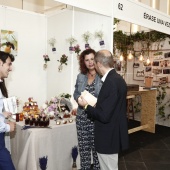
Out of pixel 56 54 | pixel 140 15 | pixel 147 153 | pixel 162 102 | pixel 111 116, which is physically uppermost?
pixel 140 15

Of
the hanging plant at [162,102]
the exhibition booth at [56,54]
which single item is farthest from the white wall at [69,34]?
the hanging plant at [162,102]

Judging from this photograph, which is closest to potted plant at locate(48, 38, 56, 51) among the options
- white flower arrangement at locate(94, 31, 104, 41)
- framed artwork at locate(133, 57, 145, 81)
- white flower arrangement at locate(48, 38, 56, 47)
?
white flower arrangement at locate(48, 38, 56, 47)

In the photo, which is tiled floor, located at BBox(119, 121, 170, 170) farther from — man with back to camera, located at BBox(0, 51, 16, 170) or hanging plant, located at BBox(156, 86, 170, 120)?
man with back to camera, located at BBox(0, 51, 16, 170)

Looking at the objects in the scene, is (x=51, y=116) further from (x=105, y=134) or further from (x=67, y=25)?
(x=67, y=25)

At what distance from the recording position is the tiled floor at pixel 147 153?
362 cm

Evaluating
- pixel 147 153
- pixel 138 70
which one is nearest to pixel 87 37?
pixel 147 153

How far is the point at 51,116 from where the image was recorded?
2.98 metres

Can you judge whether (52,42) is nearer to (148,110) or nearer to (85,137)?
(85,137)

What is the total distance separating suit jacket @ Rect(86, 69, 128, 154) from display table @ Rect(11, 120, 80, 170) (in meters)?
0.84

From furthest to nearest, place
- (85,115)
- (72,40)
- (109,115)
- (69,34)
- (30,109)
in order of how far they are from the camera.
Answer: (69,34), (72,40), (30,109), (85,115), (109,115)

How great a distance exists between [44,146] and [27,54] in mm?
2394

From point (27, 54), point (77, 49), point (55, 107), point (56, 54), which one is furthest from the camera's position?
point (27, 54)

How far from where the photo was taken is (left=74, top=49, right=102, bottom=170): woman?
8.60 ft

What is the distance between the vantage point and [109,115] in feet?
6.27
